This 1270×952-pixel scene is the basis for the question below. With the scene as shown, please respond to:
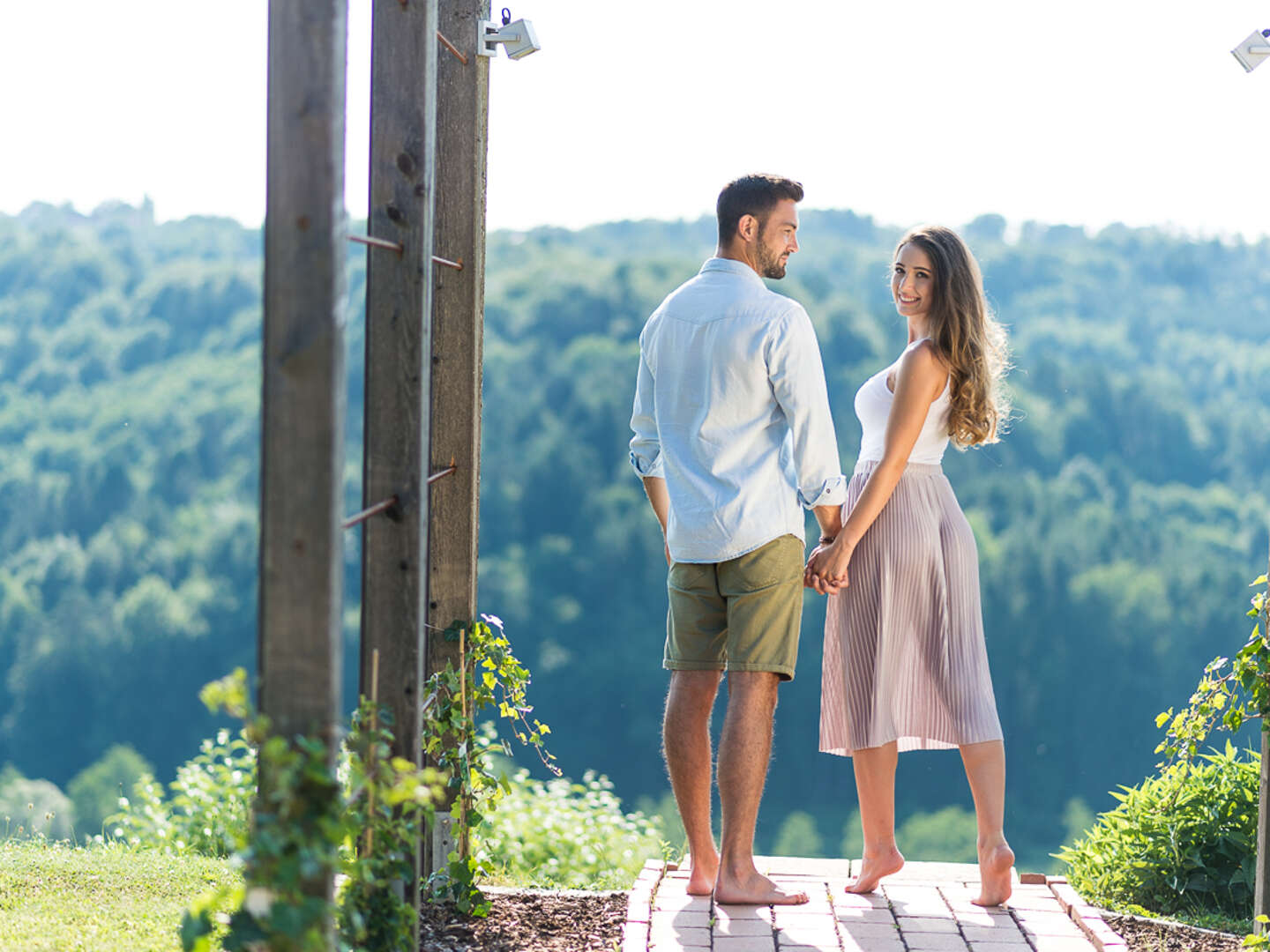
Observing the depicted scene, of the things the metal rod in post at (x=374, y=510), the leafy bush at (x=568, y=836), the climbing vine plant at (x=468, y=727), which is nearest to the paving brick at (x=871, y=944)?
the climbing vine plant at (x=468, y=727)

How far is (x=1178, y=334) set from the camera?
34062 mm

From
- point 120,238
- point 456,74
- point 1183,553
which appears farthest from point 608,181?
point 456,74

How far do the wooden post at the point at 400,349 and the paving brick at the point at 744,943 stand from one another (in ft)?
2.27

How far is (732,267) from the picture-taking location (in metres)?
2.75

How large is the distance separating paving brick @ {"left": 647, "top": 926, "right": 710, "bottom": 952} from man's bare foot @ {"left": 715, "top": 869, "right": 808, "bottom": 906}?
138 millimetres

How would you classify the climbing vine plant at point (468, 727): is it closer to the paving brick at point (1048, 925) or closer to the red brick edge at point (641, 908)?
the red brick edge at point (641, 908)

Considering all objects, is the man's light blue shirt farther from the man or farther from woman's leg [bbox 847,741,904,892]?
woman's leg [bbox 847,741,904,892]

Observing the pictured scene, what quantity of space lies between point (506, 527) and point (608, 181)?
35.9 ft

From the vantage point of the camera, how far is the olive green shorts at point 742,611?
8.84 feet

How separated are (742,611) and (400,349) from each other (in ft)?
3.14

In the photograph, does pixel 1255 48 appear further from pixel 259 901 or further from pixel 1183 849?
pixel 259 901

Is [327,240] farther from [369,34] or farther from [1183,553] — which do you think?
[1183,553]

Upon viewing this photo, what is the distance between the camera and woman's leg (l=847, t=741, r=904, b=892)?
290 cm

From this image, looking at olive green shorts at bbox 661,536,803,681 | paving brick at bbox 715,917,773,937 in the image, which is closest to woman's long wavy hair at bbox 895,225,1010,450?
olive green shorts at bbox 661,536,803,681
